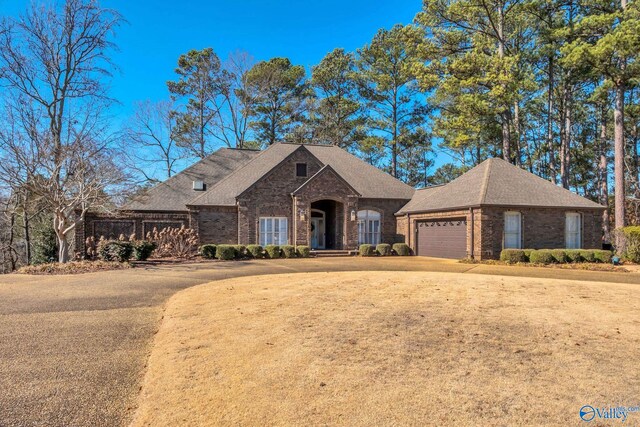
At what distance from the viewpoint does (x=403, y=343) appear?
560cm

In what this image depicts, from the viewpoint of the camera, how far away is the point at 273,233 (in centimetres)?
2361

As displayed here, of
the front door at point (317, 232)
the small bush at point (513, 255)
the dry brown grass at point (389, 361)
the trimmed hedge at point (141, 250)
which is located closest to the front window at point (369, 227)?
the front door at point (317, 232)

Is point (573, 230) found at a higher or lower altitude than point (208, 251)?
higher

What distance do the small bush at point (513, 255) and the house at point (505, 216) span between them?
1.11 meters

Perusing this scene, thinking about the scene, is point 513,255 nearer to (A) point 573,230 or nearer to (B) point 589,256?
(B) point 589,256

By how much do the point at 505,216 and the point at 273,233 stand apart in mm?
12714

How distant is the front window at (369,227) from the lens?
992 inches

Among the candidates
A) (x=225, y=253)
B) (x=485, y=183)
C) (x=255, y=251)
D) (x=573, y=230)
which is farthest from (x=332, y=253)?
(x=573, y=230)

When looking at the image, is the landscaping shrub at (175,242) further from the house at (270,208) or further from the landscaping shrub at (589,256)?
the landscaping shrub at (589,256)

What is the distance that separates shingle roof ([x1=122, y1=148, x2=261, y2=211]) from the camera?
23.4 metres

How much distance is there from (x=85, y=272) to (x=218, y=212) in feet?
30.2

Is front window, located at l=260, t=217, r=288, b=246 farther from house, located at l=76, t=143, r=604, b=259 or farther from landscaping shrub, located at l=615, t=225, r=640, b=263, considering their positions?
landscaping shrub, located at l=615, t=225, r=640, b=263

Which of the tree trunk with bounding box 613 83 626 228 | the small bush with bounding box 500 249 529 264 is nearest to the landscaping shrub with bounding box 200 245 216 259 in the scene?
the small bush with bounding box 500 249 529 264

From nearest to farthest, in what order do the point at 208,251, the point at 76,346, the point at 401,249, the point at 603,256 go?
the point at 76,346
the point at 603,256
the point at 208,251
the point at 401,249
